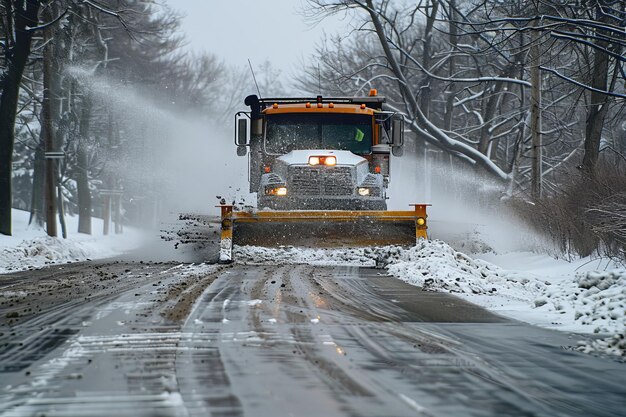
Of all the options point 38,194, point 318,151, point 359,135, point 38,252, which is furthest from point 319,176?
point 38,194

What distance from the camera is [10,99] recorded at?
962 inches

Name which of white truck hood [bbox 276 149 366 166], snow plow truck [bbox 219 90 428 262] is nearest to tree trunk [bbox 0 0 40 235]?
snow plow truck [bbox 219 90 428 262]

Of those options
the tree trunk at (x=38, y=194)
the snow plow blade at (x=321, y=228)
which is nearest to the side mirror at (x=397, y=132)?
the snow plow blade at (x=321, y=228)

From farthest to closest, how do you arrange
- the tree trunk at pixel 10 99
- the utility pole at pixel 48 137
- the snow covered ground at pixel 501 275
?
the utility pole at pixel 48 137 < the tree trunk at pixel 10 99 < the snow covered ground at pixel 501 275

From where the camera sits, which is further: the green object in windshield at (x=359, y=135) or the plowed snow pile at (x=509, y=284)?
the green object in windshield at (x=359, y=135)

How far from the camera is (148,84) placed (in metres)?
47.2

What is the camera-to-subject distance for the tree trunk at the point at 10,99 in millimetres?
24297

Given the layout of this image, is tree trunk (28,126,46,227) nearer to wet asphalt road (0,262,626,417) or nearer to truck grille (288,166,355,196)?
truck grille (288,166,355,196)

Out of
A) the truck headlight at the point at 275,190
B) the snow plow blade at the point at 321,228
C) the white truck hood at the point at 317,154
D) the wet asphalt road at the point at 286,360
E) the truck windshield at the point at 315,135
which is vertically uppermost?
the truck windshield at the point at 315,135

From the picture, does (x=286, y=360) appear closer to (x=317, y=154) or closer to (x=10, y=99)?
(x=317, y=154)

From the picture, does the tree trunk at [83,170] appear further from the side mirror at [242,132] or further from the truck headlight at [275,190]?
the truck headlight at [275,190]

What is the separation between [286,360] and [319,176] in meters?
10.4

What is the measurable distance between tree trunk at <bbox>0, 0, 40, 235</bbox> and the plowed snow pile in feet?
36.9

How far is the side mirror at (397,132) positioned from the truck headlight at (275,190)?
7.53ft
